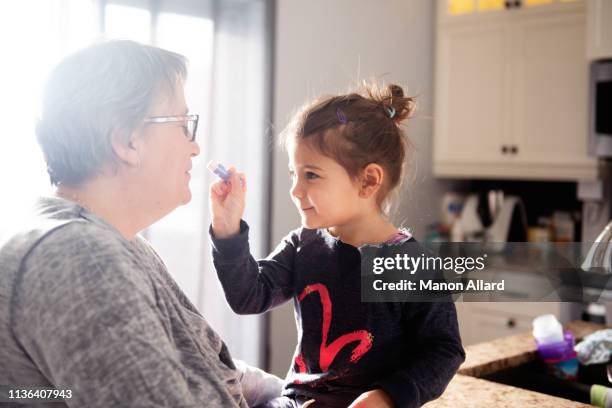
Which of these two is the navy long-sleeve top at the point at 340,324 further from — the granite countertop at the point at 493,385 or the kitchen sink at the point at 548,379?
the kitchen sink at the point at 548,379

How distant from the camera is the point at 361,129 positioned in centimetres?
138

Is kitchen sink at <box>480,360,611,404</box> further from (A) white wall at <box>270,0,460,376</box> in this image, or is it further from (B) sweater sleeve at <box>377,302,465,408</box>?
(A) white wall at <box>270,0,460,376</box>

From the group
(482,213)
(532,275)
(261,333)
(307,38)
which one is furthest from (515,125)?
(261,333)

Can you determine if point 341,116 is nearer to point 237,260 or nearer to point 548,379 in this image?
point 237,260

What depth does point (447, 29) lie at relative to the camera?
13.4ft

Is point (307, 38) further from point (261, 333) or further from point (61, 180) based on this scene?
point (61, 180)

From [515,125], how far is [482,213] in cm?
57

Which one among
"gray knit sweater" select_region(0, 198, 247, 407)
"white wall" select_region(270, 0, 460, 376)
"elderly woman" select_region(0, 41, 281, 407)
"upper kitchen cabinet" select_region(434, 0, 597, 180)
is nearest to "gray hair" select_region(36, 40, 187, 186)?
"elderly woman" select_region(0, 41, 281, 407)

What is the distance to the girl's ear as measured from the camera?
138 cm

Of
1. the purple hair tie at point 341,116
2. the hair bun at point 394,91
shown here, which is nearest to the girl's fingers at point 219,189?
the purple hair tie at point 341,116

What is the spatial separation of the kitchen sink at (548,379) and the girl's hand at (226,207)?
0.72 m

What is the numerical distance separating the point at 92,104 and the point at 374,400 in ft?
2.16

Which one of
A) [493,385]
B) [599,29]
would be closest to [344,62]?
[599,29]

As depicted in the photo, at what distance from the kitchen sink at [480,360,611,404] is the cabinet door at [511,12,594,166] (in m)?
2.10
